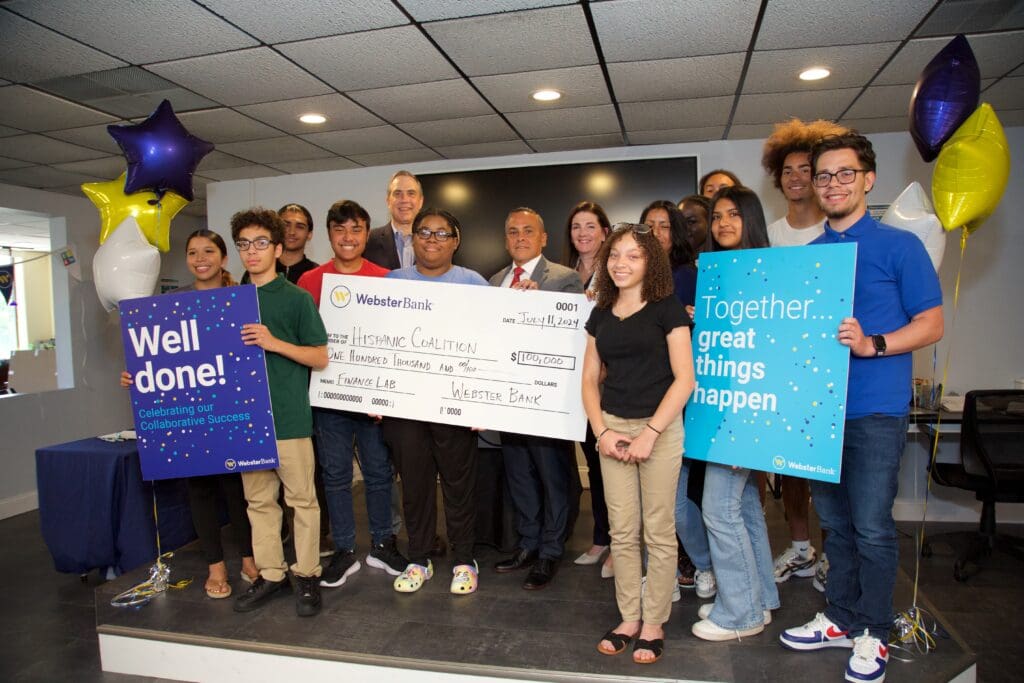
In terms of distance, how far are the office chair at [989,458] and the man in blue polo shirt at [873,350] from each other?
1.89m

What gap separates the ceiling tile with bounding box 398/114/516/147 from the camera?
427 cm

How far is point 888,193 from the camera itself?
4547mm

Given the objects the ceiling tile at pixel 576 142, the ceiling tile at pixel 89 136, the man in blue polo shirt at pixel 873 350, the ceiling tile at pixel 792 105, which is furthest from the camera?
the ceiling tile at pixel 576 142

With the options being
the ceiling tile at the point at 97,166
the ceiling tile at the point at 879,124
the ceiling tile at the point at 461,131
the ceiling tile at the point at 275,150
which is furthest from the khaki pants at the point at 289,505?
the ceiling tile at the point at 879,124

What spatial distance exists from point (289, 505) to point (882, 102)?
13.3 ft

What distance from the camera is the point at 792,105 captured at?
13.1ft

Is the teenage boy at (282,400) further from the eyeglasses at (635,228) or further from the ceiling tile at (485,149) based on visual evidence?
the ceiling tile at (485,149)

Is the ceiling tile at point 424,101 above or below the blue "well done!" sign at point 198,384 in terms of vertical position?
above

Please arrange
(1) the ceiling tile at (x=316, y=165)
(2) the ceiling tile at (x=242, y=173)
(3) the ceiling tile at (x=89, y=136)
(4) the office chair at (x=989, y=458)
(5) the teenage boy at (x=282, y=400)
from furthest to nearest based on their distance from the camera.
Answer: (2) the ceiling tile at (x=242, y=173), (1) the ceiling tile at (x=316, y=165), (3) the ceiling tile at (x=89, y=136), (4) the office chair at (x=989, y=458), (5) the teenage boy at (x=282, y=400)

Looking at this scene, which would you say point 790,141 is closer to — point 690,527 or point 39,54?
point 690,527

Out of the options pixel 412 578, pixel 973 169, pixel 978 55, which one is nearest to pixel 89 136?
pixel 412 578

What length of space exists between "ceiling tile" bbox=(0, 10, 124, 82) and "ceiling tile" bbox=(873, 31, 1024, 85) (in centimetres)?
389

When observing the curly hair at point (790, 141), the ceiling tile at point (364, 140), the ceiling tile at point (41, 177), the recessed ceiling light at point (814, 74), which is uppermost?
the recessed ceiling light at point (814, 74)

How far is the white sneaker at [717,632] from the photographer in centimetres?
223
